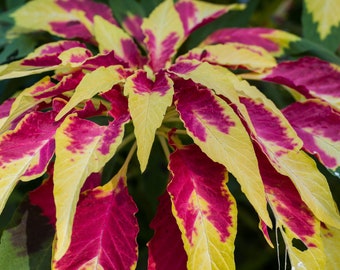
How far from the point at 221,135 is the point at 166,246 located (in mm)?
137

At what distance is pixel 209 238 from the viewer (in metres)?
0.61

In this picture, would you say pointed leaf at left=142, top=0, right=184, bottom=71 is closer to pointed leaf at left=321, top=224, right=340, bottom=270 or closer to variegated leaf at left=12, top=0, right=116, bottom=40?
variegated leaf at left=12, top=0, right=116, bottom=40

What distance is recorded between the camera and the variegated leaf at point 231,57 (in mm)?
809

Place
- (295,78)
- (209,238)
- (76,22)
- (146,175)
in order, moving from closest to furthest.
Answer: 1. (209,238)
2. (295,78)
3. (76,22)
4. (146,175)

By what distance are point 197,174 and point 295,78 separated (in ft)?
0.89

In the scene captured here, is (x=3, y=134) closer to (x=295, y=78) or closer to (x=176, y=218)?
(x=176, y=218)

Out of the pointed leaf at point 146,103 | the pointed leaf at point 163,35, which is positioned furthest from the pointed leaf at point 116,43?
the pointed leaf at point 146,103

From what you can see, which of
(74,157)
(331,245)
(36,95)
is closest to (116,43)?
(36,95)

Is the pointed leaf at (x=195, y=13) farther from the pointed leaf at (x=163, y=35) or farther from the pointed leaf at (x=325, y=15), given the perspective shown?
the pointed leaf at (x=325, y=15)

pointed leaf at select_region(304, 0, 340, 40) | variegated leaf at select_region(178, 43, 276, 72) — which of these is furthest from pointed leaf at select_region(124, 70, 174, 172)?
pointed leaf at select_region(304, 0, 340, 40)

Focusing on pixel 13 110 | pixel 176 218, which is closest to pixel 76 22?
pixel 13 110

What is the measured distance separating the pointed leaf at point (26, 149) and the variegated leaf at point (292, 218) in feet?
0.78

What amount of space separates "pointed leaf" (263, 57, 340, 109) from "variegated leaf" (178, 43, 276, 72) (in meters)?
0.03

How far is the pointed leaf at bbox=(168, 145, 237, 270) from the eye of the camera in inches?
23.7
